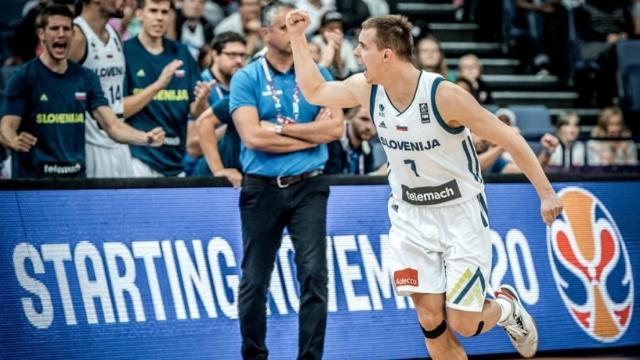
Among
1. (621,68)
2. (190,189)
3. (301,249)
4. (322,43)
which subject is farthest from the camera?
(621,68)

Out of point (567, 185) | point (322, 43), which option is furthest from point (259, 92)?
point (322, 43)

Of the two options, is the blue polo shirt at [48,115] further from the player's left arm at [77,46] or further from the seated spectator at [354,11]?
the seated spectator at [354,11]

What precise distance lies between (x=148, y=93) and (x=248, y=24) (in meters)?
2.98

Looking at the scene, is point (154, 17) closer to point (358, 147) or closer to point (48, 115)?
point (48, 115)

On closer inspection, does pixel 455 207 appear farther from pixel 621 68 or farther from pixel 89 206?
pixel 621 68

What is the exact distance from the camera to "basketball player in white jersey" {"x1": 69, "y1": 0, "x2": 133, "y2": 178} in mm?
9680

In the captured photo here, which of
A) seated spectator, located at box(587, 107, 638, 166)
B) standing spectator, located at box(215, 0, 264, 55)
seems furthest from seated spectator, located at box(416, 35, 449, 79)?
seated spectator, located at box(587, 107, 638, 166)

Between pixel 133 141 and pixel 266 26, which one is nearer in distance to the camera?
pixel 266 26

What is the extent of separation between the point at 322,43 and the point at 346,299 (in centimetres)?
410

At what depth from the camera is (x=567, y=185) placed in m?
9.93

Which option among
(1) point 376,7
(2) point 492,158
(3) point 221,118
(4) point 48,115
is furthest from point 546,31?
(4) point 48,115

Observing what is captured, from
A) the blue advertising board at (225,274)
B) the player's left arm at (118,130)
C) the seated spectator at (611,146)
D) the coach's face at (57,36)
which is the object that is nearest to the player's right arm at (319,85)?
the blue advertising board at (225,274)

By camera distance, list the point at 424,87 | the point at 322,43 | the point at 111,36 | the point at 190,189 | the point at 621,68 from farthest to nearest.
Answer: the point at 621,68, the point at 322,43, the point at 111,36, the point at 190,189, the point at 424,87

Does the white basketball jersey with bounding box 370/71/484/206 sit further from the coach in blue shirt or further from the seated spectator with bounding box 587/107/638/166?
the seated spectator with bounding box 587/107/638/166
